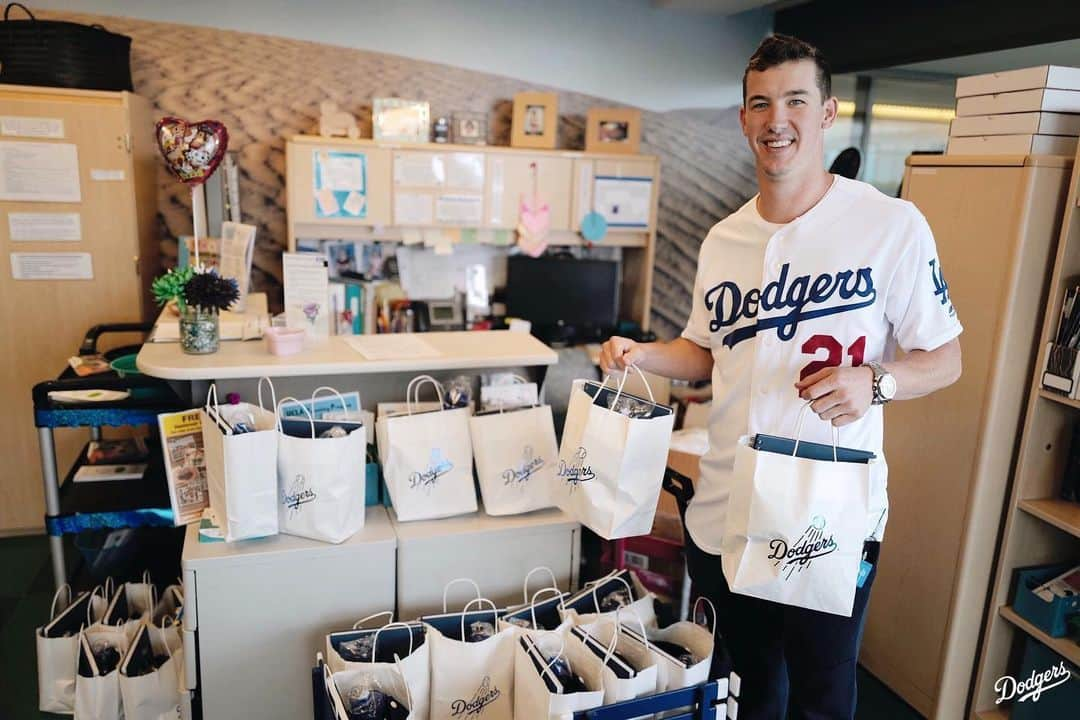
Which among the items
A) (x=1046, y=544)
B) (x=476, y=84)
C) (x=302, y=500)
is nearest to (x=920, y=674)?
(x=1046, y=544)

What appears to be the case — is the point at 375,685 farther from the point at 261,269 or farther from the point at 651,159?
the point at 651,159

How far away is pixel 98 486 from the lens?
259cm

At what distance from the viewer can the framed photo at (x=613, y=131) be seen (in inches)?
165

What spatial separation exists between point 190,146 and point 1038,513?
2706 mm

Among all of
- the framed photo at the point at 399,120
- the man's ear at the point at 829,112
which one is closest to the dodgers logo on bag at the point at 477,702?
the man's ear at the point at 829,112

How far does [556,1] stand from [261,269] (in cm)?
211

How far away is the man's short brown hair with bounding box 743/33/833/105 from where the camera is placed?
4.90 feet

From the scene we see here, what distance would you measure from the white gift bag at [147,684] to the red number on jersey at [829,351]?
1.83 meters

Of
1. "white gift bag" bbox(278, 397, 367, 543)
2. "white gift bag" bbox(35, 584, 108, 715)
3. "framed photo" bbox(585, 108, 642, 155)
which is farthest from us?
"framed photo" bbox(585, 108, 642, 155)

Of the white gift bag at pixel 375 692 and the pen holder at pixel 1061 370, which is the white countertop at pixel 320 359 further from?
the pen holder at pixel 1061 370

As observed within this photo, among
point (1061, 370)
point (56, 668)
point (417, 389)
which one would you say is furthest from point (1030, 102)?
point (56, 668)

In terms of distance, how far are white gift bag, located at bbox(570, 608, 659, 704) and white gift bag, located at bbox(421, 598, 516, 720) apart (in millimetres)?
184

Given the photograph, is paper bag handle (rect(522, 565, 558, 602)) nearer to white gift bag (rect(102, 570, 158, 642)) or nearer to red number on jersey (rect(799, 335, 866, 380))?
red number on jersey (rect(799, 335, 866, 380))

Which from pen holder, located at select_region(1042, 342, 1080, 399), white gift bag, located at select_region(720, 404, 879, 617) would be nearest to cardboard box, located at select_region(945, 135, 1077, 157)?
pen holder, located at select_region(1042, 342, 1080, 399)
